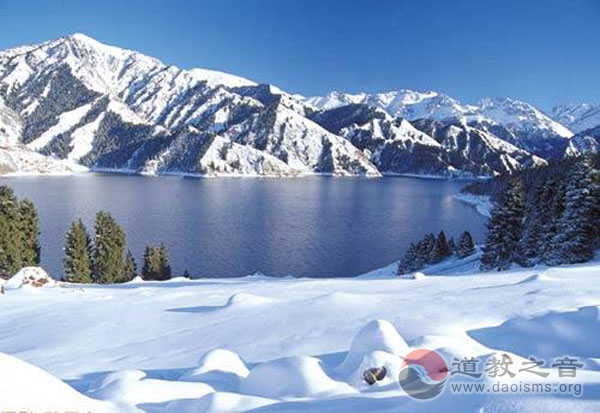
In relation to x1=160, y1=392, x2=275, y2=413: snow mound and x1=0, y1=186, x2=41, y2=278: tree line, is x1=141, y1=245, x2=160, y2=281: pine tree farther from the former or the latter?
x1=160, y1=392, x2=275, y2=413: snow mound

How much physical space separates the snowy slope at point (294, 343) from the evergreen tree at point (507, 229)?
2792 centimetres

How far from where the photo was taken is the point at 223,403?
6.71 m

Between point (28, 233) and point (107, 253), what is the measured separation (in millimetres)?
9677

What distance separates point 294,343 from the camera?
10648mm

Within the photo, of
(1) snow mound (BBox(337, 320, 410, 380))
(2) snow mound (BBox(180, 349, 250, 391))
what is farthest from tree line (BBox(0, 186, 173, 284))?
(1) snow mound (BBox(337, 320, 410, 380))

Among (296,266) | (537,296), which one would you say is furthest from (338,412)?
(296,266)

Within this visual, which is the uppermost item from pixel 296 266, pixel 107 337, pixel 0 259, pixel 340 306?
pixel 340 306

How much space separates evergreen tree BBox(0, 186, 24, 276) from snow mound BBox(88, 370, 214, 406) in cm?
4928

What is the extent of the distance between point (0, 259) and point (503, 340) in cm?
5465

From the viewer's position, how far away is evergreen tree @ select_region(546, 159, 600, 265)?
33.9 meters

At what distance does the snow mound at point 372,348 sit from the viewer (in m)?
7.69

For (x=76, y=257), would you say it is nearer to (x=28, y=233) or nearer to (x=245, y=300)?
(x=28, y=233)

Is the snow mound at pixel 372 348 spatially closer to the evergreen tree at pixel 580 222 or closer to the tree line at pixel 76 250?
the evergreen tree at pixel 580 222

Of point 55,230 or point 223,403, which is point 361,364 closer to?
point 223,403
